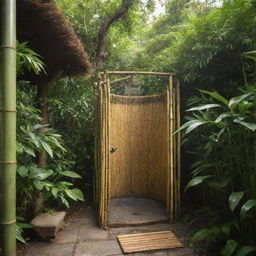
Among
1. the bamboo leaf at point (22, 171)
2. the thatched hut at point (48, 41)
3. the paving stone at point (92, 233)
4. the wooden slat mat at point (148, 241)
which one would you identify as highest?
the thatched hut at point (48, 41)

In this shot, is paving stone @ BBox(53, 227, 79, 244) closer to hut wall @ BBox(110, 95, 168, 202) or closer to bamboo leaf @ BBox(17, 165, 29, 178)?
bamboo leaf @ BBox(17, 165, 29, 178)

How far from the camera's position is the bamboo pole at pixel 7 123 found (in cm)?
126

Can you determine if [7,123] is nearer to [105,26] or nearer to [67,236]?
[67,236]

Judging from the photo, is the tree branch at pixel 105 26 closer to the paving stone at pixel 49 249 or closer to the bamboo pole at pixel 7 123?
the bamboo pole at pixel 7 123

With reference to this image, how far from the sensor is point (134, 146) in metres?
3.45

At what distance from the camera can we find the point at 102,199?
2.42m

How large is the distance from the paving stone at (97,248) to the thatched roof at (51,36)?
5.65ft

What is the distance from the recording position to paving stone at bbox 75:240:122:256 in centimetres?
194

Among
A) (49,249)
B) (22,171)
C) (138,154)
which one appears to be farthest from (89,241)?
(138,154)

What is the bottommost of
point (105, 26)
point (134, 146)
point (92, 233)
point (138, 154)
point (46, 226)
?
point (92, 233)

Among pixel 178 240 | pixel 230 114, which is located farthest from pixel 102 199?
pixel 230 114

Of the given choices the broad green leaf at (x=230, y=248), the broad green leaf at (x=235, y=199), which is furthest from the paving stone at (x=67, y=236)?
the broad green leaf at (x=235, y=199)

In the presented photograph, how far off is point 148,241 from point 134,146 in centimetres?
155

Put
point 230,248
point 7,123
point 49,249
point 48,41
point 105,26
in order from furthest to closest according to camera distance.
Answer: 1. point 105,26
2. point 49,249
3. point 48,41
4. point 230,248
5. point 7,123
